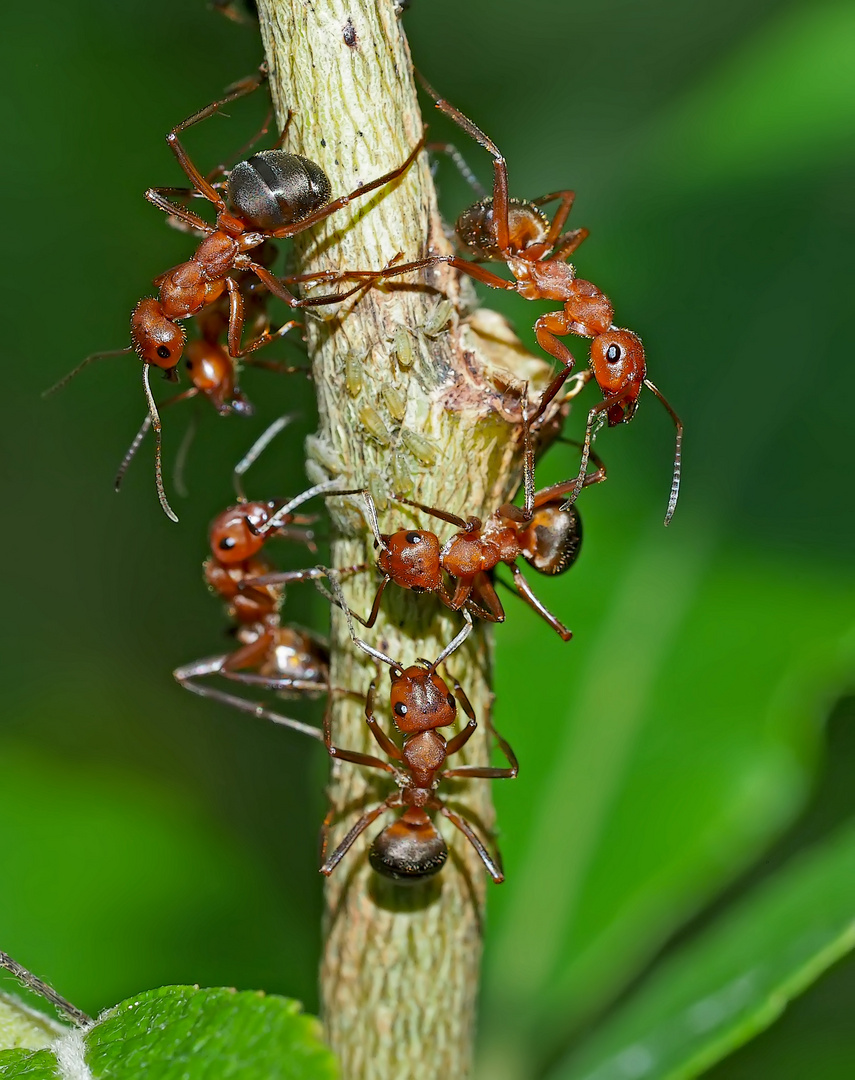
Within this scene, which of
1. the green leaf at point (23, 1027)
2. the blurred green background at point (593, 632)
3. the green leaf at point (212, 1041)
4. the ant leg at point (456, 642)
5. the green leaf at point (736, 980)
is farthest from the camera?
the blurred green background at point (593, 632)

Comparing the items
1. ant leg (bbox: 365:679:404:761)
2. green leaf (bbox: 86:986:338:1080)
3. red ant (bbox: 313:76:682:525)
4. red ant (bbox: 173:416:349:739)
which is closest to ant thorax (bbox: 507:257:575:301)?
red ant (bbox: 313:76:682:525)

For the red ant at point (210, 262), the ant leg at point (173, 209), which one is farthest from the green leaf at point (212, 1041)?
the ant leg at point (173, 209)

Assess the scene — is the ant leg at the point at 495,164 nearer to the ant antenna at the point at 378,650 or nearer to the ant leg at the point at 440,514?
the ant leg at the point at 440,514

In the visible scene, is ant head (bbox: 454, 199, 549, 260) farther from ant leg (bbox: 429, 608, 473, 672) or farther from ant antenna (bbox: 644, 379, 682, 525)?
ant leg (bbox: 429, 608, 473, 672)

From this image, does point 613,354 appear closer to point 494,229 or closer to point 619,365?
point 619,365

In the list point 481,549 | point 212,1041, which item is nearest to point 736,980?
point 481,549

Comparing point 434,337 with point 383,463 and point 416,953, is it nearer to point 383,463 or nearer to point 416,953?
point 383,463
